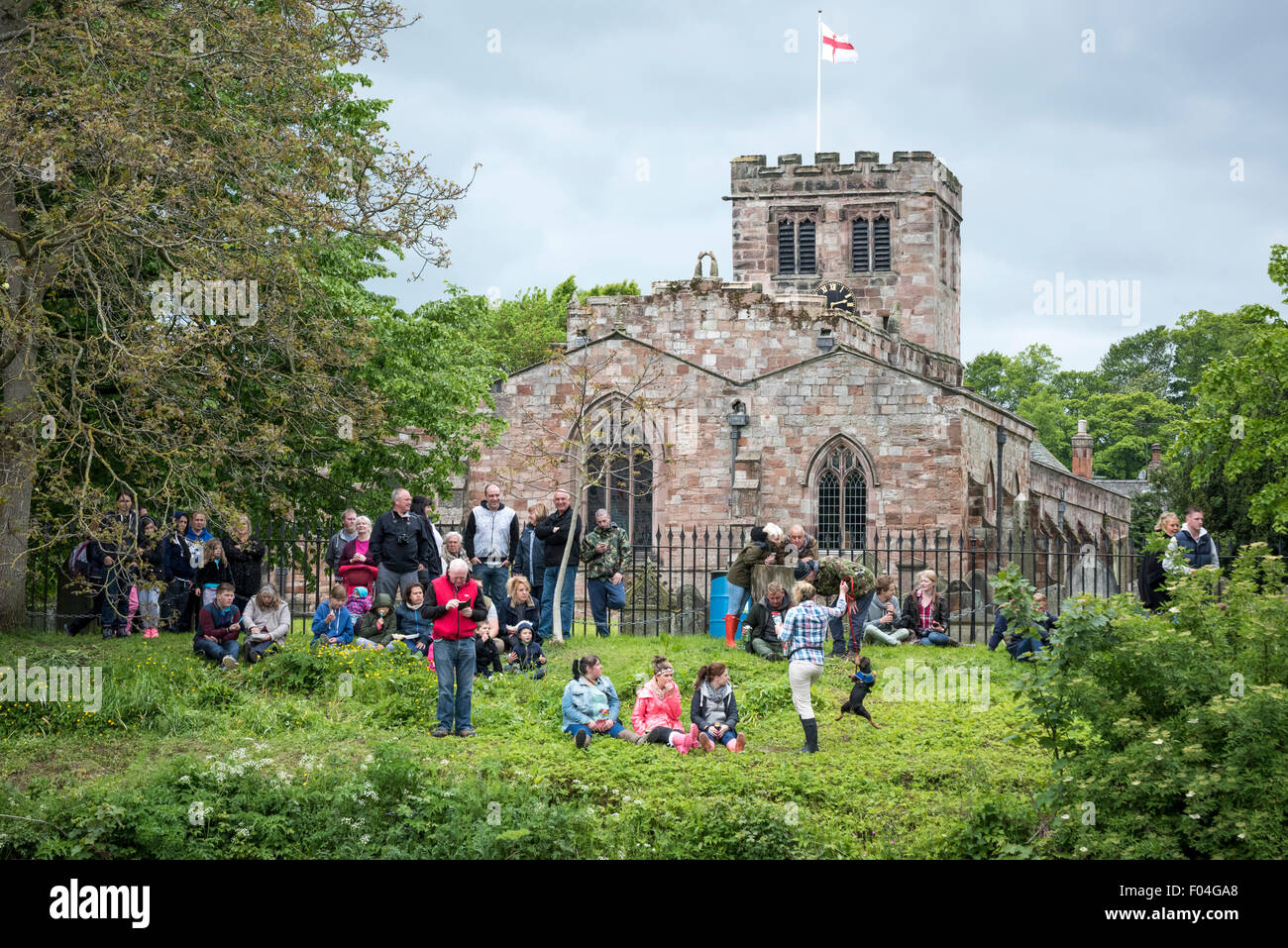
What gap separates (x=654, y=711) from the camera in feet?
46.9

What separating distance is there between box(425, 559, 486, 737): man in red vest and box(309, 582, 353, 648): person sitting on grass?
3429 mm

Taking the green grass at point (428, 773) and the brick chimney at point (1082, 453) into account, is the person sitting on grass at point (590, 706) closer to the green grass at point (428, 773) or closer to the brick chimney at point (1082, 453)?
the green grass at point (428, 773)

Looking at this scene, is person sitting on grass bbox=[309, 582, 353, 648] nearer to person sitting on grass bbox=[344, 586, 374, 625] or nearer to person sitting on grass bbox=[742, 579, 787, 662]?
person sitting on grass bbox=[344, 586, 374, 625]

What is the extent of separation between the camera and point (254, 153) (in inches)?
655

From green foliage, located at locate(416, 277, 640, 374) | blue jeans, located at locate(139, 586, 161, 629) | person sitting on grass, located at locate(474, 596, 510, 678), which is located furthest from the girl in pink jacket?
green foliage, located at locate(416, 277, 640, 374)

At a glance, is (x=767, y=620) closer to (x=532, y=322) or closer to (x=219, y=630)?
(x=219, y=630)

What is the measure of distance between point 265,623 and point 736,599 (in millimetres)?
6578

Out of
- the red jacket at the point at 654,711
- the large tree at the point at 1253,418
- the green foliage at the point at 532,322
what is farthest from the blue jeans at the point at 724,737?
the green foliage at the point at 532,322

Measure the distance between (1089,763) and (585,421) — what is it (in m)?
23.3

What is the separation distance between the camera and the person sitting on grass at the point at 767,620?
17812 millimetres

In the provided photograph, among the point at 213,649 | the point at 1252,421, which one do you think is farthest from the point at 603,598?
the point at 1252,421

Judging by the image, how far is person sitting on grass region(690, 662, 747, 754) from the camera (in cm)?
1375

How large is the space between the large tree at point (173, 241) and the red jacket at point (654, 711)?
5.09 metres

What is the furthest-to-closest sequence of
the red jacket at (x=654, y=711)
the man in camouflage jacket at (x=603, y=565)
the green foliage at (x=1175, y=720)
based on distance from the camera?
the man in camouflage jacket at (x=603, y=565), the red jacket at (x=654, y=711), the green foliage at (x=1175, y=720)
